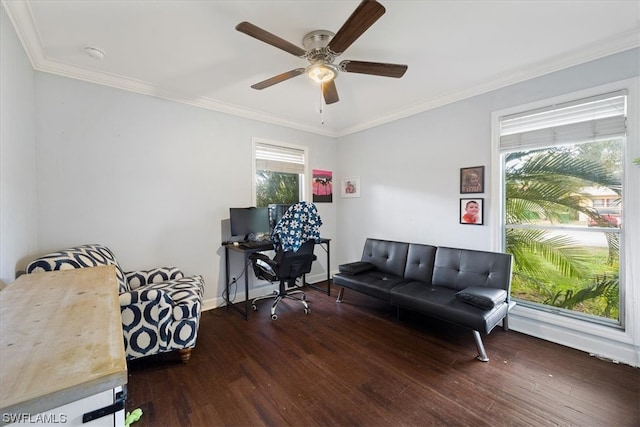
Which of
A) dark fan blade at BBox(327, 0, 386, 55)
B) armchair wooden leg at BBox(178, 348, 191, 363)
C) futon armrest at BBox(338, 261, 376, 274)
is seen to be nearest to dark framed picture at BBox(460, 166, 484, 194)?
futon armrest at BBox(338, 261, 376, 274)

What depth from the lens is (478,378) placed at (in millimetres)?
2010

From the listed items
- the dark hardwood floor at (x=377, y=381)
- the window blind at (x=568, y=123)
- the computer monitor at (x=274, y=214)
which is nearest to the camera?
the dark hardwood floor at (x=377, y=381)

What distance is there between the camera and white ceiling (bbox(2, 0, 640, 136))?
5.96 ft

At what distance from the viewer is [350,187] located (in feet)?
15.0

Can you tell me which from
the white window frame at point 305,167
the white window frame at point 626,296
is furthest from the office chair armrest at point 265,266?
the white window frame at point 626,296

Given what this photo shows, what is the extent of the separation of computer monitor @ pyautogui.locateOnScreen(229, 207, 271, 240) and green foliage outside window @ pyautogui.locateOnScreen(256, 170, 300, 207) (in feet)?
1.19

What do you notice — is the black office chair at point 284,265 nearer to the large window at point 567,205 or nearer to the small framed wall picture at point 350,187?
the small framed wall picture at point 350,187

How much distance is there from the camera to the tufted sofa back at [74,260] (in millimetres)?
1847

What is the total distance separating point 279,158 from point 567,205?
349 cm

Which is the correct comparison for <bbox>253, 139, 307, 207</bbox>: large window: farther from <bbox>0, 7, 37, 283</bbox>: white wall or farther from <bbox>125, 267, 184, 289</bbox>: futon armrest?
<bbox>0, 7, 37, 283</bbox>: white wall

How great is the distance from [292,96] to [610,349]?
4.00 m

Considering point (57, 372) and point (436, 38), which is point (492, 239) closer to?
point (436, 38)

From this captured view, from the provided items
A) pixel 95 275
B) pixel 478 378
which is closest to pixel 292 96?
pixel 95 275

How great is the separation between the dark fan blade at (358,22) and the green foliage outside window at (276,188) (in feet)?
7.71
